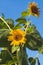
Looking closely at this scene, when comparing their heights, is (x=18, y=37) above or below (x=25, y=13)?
below

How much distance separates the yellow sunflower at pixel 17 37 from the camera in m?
1.27

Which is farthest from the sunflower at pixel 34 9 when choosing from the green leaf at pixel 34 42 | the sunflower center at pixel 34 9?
the green leaf at pixel 34 42

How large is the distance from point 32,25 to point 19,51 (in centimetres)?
26

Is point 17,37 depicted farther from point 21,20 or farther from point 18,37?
point 21,20

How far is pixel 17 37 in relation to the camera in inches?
51.6

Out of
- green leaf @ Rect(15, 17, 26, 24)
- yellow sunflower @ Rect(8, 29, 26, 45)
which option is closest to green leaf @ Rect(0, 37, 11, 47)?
yellow sunflower @ Rect(8, 29, 26, 45)

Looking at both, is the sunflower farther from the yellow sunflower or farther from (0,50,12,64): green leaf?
(0,50,12,64): green leaf

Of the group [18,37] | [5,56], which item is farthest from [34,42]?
[5,56]

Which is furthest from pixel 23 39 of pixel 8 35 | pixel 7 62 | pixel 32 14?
pixel 7 62

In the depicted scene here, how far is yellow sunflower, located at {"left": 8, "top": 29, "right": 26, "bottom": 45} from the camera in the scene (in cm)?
127

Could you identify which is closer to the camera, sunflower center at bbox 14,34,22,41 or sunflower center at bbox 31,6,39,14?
sunflower center at bbox 14,34,22,41

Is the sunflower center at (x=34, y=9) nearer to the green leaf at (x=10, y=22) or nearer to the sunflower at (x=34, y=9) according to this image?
the sunflower at (x=34, y=9)

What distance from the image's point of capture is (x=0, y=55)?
169 centimetres

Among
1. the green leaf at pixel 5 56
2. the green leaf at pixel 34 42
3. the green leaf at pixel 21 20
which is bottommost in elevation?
the green leaf at pixel 5 56
